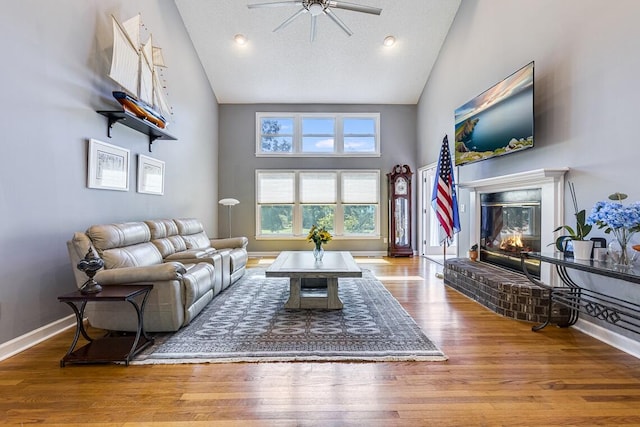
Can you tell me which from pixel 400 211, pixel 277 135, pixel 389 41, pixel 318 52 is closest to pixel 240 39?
pixel 318 52

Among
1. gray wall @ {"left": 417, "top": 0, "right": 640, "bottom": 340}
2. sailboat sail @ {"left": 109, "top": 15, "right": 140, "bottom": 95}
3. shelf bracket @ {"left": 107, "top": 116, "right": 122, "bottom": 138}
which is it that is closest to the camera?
gray wall @ {"left": 417, "top": 0, "right": 640, "bottom": 340}

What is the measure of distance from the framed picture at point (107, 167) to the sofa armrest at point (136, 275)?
1.26m

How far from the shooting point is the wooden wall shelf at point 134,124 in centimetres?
365

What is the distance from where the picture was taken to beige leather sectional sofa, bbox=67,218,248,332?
2732 millimetres

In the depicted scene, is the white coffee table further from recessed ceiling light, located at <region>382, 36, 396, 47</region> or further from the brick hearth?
recessed ceiling light, located at <region>382, 36, 396, 47</region>

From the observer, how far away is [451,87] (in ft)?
19.4

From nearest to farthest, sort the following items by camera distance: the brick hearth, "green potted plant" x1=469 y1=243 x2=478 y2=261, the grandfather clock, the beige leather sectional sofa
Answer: the beige leather sectional sofa
the brick hearth
"green potted plant" x1=469 y1=243 x2=478 y2=261
the grandfather clock

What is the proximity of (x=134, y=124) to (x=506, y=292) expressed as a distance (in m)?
4.62

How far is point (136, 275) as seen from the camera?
2.71 metres

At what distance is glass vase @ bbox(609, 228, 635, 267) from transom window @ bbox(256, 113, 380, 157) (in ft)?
18.5

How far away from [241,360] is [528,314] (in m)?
2.70

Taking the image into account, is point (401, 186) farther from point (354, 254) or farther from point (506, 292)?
point (506, 292)

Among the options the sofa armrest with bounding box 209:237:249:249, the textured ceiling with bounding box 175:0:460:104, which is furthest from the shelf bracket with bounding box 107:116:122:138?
the textured ceiling with bounding box 175:0:460:104

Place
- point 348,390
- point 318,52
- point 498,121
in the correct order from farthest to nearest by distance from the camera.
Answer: point 318,52 < point 498,121 < point 348,390
